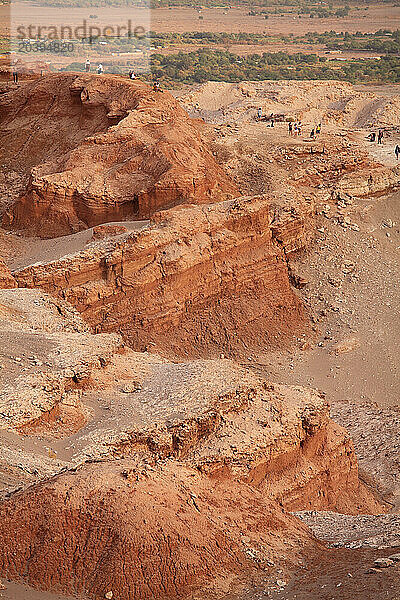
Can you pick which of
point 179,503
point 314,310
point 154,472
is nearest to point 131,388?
point 154,472

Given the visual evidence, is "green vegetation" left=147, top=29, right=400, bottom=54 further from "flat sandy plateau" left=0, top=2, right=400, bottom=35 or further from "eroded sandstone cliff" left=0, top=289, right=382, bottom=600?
"eroded sandstone cliff" left=0, top=289, right=382, bottom=600

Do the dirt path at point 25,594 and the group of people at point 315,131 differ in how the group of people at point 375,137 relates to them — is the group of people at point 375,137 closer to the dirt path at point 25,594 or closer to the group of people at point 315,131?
the group of people at point 315,131

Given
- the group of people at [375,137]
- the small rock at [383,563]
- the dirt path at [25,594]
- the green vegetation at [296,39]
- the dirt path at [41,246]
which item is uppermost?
the dirt path at [25,594]

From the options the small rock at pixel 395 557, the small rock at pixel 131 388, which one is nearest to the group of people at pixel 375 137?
the small rock at pixel 131 388

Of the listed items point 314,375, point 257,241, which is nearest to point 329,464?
point 314,375

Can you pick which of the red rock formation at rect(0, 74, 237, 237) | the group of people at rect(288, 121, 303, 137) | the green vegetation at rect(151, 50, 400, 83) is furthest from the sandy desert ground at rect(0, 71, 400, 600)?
the green vegetation at rect(151, 50, 400, 83)

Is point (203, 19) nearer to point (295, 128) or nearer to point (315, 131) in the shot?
point (295, 128)
